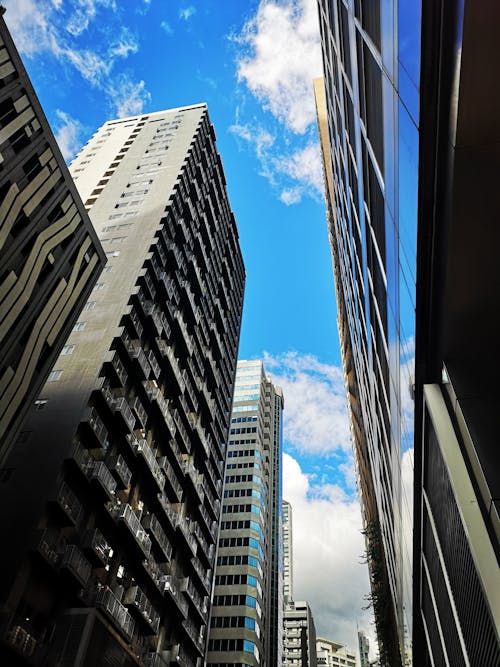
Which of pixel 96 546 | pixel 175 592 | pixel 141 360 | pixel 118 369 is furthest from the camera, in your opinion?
pixel 175 592

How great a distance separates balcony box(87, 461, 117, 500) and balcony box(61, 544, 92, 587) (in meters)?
3.37

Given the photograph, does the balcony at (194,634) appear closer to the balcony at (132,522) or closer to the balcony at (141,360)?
the balcony at (132,522)

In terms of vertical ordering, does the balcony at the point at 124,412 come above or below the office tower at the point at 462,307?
above

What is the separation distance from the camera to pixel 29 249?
25141mm

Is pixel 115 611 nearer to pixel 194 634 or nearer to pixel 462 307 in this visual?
pixel 194 634

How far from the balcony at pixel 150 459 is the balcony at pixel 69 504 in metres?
6.60

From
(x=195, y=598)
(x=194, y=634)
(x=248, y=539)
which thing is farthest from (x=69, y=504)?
(x=248, y=539)

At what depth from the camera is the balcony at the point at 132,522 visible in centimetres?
2892

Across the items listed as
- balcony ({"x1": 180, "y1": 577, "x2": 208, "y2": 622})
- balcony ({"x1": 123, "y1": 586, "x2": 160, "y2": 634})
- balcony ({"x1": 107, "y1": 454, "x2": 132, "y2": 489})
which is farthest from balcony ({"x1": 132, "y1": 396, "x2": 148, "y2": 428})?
balcony ({"x1": 180, "y1": 577, "x2": 208, "y2": 622})

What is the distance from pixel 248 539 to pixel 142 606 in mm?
42302

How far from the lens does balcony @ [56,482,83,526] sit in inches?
971

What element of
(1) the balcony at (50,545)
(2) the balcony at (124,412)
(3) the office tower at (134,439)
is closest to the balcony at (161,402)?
(3) the office tower at (134,439)

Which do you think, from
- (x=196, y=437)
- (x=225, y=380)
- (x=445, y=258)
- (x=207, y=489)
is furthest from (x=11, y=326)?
(x=225, y=380)

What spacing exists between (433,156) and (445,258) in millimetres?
1186
